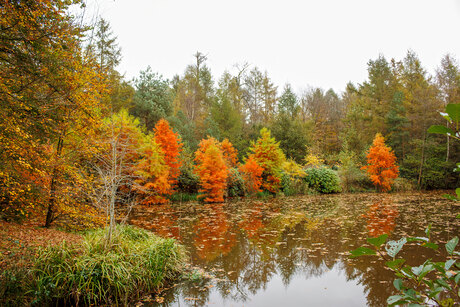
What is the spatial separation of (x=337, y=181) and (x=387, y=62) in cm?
1949

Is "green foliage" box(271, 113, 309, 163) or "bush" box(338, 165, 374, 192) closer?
"bush" box(338, 165, 374, 192)

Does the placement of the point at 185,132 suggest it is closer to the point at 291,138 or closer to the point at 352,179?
the point at 291,138

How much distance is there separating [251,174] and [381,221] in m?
9.01

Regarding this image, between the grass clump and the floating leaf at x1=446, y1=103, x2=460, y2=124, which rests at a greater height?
the floating leaf at x1=446, y1=103, x2=460, y2=124

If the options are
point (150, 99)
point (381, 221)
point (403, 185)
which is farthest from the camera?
point (150, 99)

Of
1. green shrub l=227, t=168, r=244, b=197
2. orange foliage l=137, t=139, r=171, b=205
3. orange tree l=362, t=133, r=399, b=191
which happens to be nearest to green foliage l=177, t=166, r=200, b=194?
green shrub l=227, t=168, r=244, b=197

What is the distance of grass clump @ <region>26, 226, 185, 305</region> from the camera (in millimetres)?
3766

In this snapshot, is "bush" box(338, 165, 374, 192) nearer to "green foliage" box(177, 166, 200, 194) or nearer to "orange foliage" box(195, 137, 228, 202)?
"orange foliage" box(195, 137, 228, 202)

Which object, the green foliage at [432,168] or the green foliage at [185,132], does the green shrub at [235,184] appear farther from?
the green foliage at [432,168]

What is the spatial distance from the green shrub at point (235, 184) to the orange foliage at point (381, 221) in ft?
25.9

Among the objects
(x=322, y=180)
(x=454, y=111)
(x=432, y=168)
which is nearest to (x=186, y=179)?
(x=322, y=180)

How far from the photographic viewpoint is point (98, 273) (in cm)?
394

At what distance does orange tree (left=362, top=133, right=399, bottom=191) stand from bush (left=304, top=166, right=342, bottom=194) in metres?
2.83

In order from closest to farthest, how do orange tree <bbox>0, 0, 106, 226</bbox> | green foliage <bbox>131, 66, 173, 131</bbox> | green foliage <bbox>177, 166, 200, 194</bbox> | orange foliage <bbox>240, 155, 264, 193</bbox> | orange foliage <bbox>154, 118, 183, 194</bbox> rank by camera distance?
orange tree <bbox>0, 0, 106, 226</bbox> → orange foliage <bbox>154, 118, 183, 194</bbox> → green foliage <bbox>177, 166, 200, 194</bbox> → orange foliage <bbox>240, 155, 264, 193</bbox> → green foliage <bbox>131, 66, 173, 131</bbox>
